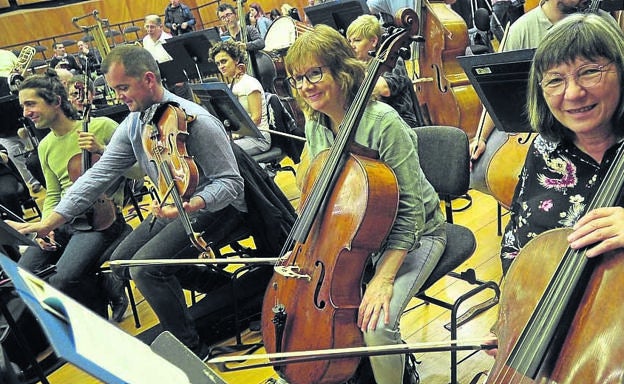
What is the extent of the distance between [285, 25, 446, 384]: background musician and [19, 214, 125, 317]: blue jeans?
4.72 ft

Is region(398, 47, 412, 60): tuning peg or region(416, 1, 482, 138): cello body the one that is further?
region(416, 1, 482, 138): cello body

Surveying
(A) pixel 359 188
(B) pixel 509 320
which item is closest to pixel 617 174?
(B) pixel 509 320

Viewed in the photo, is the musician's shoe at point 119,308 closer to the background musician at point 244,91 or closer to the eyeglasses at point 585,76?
the background musician at point 244,91

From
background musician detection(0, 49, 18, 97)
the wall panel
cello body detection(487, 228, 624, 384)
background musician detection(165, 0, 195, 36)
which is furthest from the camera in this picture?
the wall panel

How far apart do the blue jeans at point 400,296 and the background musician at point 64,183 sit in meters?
1.53

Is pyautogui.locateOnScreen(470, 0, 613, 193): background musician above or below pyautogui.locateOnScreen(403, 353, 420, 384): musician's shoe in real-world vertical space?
above

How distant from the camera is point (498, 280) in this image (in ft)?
8.58

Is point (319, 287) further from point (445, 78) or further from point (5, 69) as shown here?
point (5, 69)

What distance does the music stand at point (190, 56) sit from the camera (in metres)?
4.88

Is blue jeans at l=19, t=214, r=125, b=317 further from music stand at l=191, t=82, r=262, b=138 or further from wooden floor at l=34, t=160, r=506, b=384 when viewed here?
music stand at l=191, t=82, r=262, b=138

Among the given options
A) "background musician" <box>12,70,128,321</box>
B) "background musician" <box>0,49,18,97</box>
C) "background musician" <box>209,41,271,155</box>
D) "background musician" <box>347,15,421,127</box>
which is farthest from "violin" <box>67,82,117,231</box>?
"background musician" <box>0,49,18,97</box>

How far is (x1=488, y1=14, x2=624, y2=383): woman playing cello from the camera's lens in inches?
33.1

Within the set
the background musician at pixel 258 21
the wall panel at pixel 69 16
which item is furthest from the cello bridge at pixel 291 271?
the wall panel at pixel 69 16

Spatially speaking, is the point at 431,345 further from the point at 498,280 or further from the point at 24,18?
the point at 24,18
